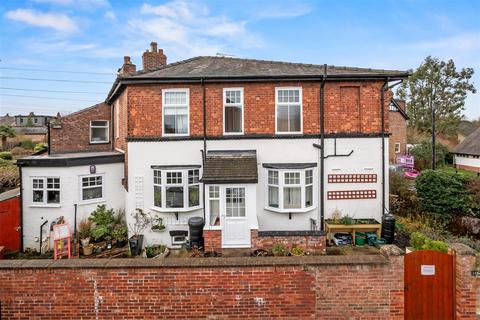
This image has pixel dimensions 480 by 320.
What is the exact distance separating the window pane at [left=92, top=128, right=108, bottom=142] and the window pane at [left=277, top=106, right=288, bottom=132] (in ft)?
33.7

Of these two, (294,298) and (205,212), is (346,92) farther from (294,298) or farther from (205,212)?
(294,298)

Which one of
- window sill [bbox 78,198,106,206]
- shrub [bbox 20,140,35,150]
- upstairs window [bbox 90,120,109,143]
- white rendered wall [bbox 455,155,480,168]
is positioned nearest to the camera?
window sill [bbox 78,198,106,206]

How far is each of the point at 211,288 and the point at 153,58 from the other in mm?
13175

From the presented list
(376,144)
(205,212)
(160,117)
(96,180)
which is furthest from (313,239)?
(96,180)

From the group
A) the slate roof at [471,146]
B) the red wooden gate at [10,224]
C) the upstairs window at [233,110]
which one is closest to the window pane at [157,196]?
the upstairs window at [233,110]

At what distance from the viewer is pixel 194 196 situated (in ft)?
38.3

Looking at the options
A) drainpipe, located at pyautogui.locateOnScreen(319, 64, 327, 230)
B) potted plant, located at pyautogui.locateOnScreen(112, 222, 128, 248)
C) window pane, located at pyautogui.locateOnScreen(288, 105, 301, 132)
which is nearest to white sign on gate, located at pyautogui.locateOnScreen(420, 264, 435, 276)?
drainpipe, located at pyautogui.locateOnScreen(319, 64, 327, 230)

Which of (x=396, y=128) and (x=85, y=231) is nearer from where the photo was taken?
(x=85, y=231)

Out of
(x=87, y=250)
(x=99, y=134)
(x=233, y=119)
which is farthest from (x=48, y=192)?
(x=233, y=119)

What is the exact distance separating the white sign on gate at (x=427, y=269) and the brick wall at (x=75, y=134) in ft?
50.9

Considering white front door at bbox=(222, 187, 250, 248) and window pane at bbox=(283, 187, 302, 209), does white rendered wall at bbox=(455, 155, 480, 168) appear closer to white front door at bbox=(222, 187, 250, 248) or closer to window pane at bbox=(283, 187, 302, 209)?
window pane at bbox=(283, 187, 302, 209)

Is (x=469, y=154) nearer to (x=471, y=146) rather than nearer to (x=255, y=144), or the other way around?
(x=471, y=146)

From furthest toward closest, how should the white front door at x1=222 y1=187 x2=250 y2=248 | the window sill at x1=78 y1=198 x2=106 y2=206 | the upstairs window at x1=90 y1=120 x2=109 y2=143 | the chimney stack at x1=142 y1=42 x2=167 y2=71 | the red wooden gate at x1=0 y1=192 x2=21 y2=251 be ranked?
the upstairs window at x1=90 y1=120 x2=109 y2=143, the chimney stack at x1=142 y1=42 x2=167 y2=71, the window sill at x1=78 y1=198 x2=106 y2=206, the red wooden gate at x1=0 y1=192 x2=21 y2=251, the white front door at x1=222 y1=187 x2=250 y2=248

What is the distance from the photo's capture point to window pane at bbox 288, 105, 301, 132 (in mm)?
11954
